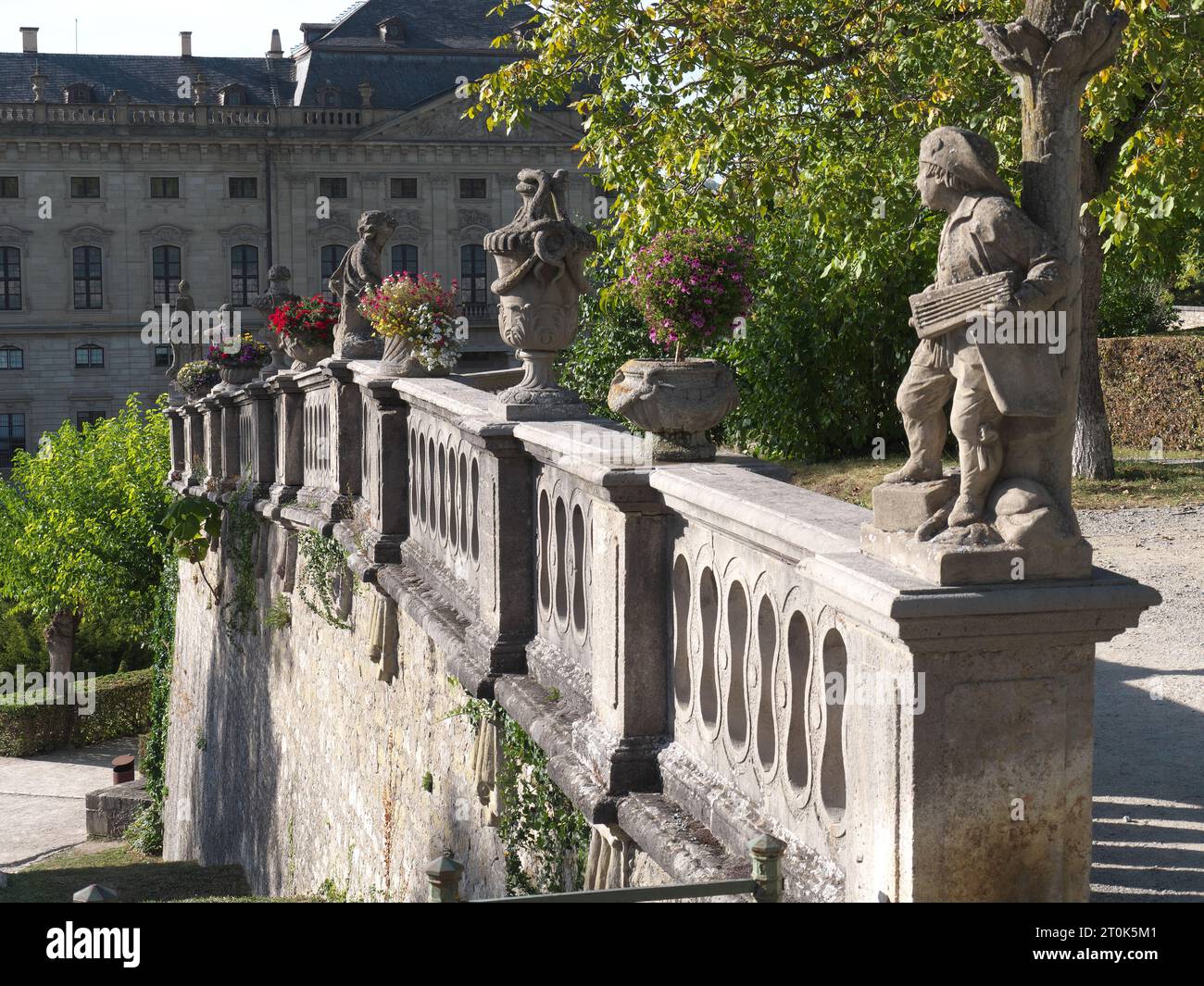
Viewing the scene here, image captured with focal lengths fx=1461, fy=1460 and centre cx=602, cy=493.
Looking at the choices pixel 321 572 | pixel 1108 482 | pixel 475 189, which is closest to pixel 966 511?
pixel 321 572

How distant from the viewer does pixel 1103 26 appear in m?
3.21

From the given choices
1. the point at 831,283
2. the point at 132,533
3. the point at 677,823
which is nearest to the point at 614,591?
the point at 677,823

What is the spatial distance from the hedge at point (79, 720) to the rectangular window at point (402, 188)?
84.4ft

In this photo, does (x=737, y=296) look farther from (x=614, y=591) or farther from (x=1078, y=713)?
(x=1078, y=713)

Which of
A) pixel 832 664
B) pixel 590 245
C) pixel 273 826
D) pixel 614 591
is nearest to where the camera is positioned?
pixel 832 664

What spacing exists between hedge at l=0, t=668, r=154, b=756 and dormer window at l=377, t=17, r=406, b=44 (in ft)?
96.0

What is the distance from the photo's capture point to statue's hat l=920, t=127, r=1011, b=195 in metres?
3.31

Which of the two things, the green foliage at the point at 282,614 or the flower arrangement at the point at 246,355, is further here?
the flower arrangement at the point at 246,355

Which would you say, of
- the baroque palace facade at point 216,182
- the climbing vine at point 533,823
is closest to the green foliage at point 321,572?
the climbing vine at point 533,823

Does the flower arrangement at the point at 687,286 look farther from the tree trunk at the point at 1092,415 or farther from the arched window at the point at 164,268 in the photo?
the arched window at the point at 164,268

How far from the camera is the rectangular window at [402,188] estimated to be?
52.0 m

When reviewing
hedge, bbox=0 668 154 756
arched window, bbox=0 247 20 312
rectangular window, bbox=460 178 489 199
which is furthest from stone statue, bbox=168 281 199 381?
arched window, bbox=0 247 20 312

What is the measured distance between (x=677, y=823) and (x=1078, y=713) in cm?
145

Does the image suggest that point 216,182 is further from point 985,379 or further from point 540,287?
point 985,379
